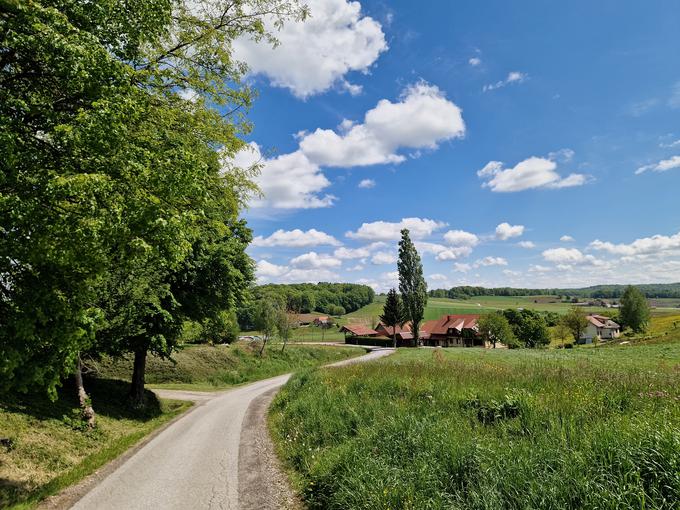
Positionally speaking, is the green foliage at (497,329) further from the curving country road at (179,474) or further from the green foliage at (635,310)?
the curving country road at (179,474)

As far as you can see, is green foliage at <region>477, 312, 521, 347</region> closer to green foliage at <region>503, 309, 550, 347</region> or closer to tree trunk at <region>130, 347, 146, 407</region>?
green foliage at <region>503, 309, 550, 347</region>

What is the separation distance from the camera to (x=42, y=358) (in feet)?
23.5

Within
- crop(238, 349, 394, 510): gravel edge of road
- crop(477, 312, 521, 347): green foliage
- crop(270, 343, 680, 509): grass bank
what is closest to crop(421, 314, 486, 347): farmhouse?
crop(477, 312, 521, 347): green foliage

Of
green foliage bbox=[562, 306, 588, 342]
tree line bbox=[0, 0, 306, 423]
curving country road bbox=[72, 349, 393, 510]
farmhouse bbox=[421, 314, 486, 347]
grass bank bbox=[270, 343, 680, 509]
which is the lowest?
farmhouse bbox=[421, 314, 486, 347]

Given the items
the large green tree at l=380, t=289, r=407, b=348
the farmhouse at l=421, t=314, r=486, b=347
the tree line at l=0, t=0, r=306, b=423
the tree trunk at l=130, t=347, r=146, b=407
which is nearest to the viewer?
the tree line at l=0, t=0, r=306, b=423

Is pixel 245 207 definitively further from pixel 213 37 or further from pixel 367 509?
pixel 367 509

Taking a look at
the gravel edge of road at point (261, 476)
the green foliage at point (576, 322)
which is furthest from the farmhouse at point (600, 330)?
the gravel edge of road at point (261, 476)

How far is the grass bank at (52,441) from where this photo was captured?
29.9 feet

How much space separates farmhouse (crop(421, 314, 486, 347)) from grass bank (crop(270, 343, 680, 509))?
81.2 meters

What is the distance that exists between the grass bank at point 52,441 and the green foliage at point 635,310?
333 feet

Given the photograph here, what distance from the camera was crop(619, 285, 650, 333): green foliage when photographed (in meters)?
85.6

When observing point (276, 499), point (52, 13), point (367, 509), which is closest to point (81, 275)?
point (52, 13)

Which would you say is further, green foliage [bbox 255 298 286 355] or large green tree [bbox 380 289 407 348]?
large green tree [bbox 380 289 407 348]

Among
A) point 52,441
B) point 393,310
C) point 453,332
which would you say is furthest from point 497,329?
point 52,441
